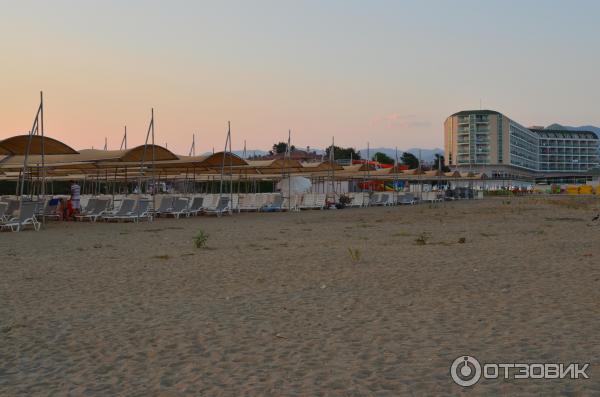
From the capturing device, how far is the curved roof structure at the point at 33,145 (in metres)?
14.5

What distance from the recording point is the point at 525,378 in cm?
327

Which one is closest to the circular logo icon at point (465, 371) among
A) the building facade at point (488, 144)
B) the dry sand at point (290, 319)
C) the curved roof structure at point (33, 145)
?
the dry sand at point (290, 319)

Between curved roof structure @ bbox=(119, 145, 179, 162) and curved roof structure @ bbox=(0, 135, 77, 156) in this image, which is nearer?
curved roof structure @ bbox=(0, 135, 77, 156)

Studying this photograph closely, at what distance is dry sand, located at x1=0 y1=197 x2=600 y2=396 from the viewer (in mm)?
3318

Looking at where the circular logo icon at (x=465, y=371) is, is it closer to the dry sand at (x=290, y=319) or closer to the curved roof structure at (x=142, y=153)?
the dry sand at (x=290, y=319)

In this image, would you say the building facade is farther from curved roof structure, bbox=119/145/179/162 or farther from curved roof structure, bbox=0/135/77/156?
curved roof structure, bbox=0/135/77/156

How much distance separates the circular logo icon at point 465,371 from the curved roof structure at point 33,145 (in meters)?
13.1

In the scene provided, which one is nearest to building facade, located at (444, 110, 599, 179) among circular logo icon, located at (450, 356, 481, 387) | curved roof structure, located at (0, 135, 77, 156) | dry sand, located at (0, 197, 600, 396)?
curved roof structure, located at (0, 135, 77, 156)

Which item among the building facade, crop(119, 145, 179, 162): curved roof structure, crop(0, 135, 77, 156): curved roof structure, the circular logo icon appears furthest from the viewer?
the building facade

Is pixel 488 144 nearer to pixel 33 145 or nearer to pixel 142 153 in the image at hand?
pixel 142 153

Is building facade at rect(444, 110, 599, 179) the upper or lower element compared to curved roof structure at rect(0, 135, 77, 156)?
upper

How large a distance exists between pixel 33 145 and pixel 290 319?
12.5 metres

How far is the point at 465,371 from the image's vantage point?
11.1 ft

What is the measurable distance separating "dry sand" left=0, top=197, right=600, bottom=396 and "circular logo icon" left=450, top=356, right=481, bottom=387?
0.06 m
